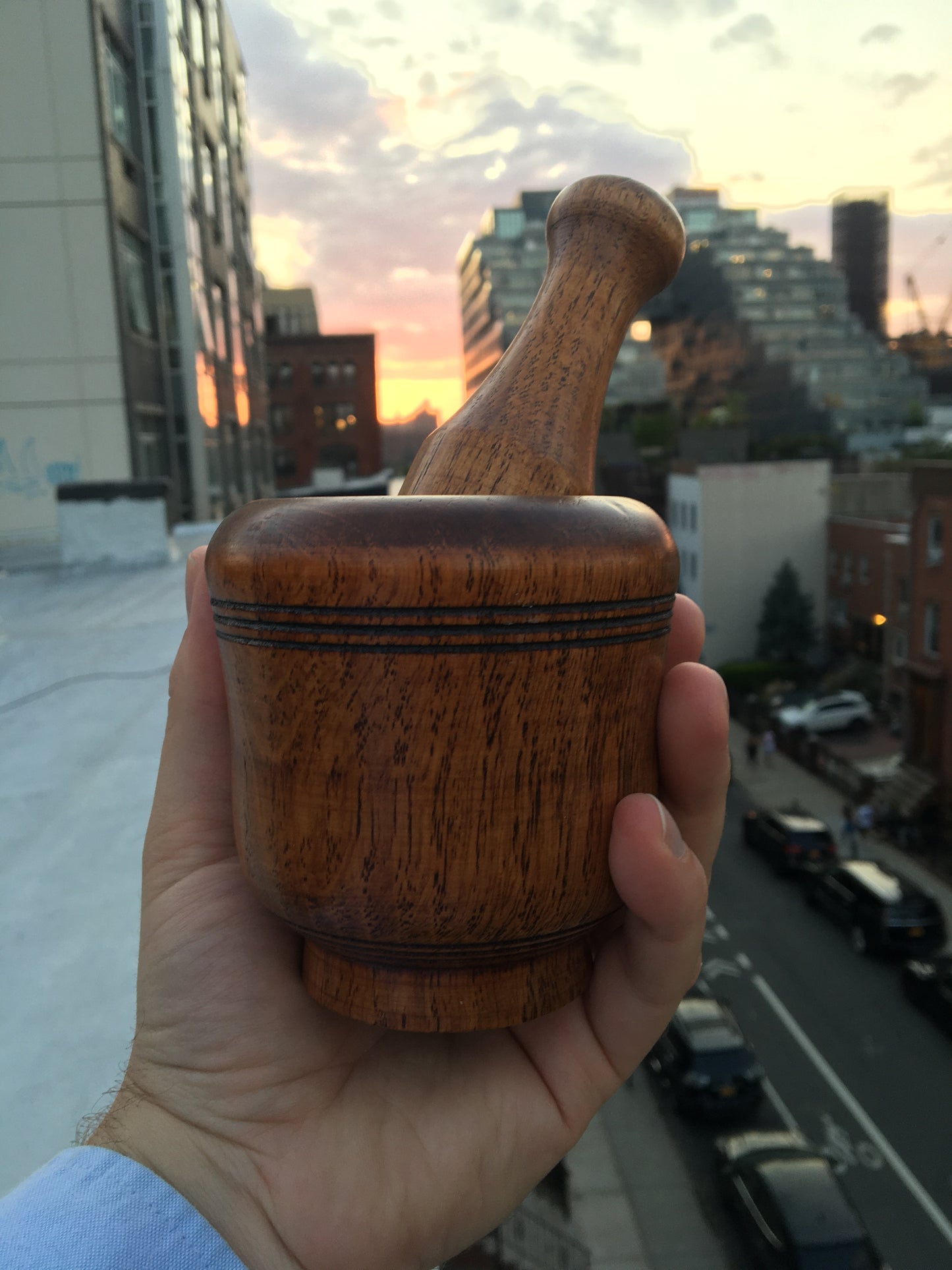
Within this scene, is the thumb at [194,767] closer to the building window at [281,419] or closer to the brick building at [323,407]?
the brick building at [323,407]

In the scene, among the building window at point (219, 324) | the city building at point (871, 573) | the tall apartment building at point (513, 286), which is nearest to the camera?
the building window at point (219, 324)

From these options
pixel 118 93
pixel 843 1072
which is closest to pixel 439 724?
pixel 843 1072

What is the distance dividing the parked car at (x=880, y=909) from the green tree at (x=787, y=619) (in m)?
15.5

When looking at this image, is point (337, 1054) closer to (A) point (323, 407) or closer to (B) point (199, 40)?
(B) point (199, 40)

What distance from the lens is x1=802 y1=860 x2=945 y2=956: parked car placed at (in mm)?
12047

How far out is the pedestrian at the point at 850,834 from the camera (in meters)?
15.7

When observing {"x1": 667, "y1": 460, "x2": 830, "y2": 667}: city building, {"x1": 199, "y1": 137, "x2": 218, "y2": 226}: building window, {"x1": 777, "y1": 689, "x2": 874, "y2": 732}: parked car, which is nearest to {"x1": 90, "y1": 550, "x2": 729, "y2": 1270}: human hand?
{"x1": 199, "y1": 137, "x2": 218, "y2": 226}: building window

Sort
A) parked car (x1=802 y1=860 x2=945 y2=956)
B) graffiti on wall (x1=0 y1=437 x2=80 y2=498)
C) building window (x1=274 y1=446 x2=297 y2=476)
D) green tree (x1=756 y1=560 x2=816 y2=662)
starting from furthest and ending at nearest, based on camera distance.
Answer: building window (x1=274 y1=446 x2=297 y2=476) → green tree (x1=756 y1=560 x2=816 y2=662) → parked car (x1=802 y1=860 x2=945 y2=956) → graffiti on wall (x1=0 y1=437 x2=80 y2=498)

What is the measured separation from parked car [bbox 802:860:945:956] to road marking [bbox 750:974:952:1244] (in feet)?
5.48

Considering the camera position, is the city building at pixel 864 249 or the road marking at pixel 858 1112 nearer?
the road marking at pixel 858 1112

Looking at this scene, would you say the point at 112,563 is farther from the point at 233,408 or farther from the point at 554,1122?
the point at 233,408

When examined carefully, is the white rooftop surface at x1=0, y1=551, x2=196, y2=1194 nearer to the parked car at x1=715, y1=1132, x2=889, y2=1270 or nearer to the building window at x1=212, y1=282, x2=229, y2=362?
the parked car at x1=715, y1=1132, x2=889, y2=1270

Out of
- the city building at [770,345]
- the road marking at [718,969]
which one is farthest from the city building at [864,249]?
the road marking at [718,969]

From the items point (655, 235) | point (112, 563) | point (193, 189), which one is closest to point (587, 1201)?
point (112, 563)
